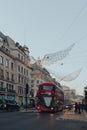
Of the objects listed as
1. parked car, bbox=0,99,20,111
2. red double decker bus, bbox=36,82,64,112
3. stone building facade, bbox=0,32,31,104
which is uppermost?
stone building facade, bbox=0,32,31,104

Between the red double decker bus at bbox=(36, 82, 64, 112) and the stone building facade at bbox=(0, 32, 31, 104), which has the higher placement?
the stone building facade at bbox=(0, 32, 31, 104)

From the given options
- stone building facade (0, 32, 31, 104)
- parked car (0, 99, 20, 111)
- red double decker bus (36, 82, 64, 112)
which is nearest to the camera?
red double decker bus (36, 82, 64, 112)

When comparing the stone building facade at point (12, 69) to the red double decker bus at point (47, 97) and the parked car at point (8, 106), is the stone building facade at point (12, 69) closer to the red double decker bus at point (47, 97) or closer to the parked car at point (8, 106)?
the parked car at point (8, 106)

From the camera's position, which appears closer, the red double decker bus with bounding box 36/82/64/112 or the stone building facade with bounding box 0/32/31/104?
the red double decker bus with bounding box 36/82/64/112

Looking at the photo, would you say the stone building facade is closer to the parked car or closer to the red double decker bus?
the parked car

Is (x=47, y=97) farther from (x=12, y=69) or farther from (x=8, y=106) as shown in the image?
(x=12, y=69)

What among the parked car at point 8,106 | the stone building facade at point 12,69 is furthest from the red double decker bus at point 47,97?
the stone building facade at point 12,69

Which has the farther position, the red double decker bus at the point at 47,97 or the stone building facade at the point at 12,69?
the stone building facade at the point at 12,69

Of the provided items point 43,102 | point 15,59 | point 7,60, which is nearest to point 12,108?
point 43,102

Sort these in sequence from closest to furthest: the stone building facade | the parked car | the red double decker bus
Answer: the red double decker bus → the parked car → the stone building facade

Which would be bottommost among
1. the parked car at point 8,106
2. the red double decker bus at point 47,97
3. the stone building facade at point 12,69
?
the parked car at point 8,106

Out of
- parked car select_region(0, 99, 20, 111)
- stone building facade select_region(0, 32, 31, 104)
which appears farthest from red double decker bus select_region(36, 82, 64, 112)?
stone building facade select_region(0, 32, 31, 104)

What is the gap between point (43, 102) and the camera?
4441cm

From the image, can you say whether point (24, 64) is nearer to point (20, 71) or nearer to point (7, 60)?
point (20, 71)
